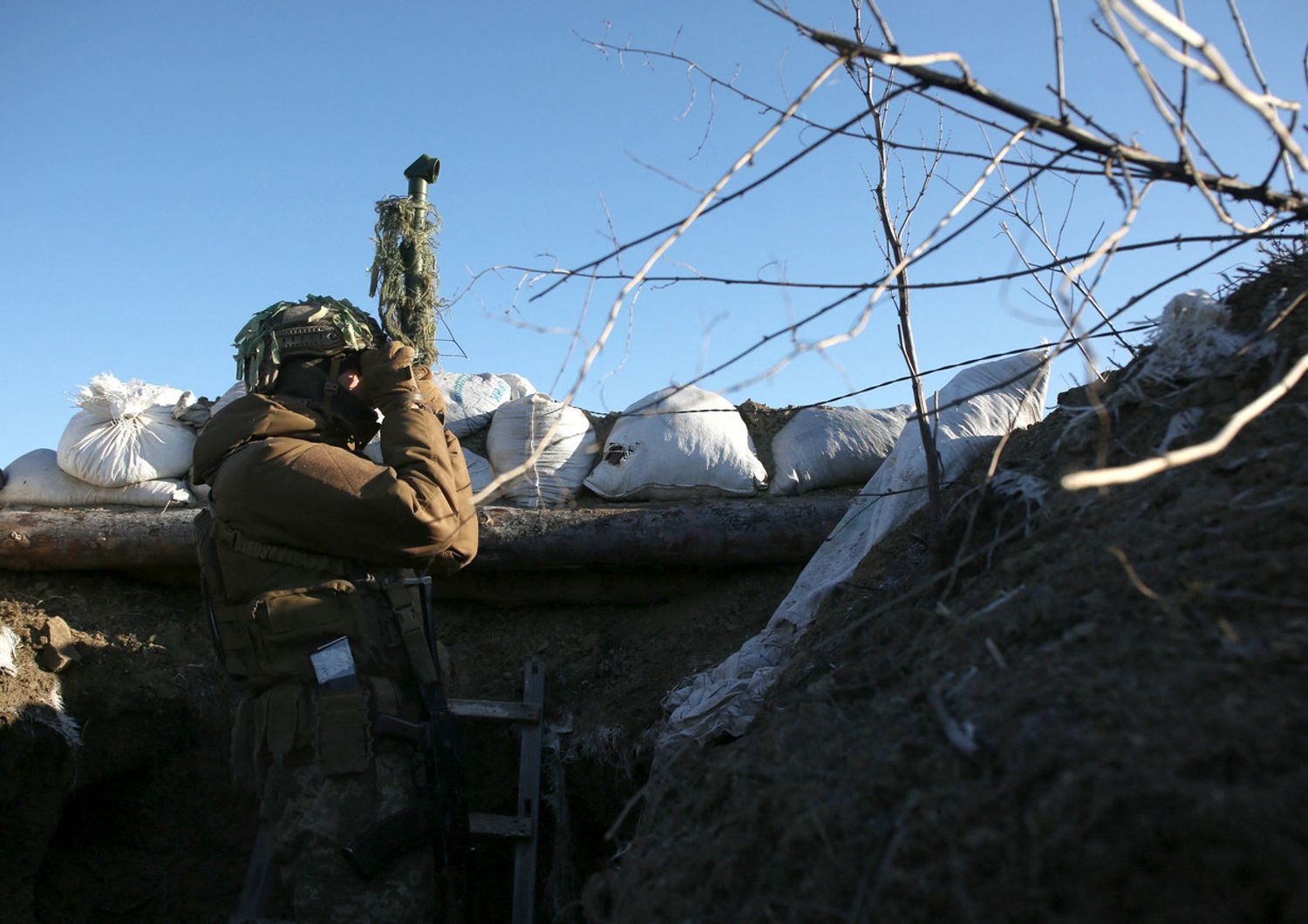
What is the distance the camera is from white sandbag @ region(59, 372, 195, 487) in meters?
4.19

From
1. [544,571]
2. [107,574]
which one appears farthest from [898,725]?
[107,574]

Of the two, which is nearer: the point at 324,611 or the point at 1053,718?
the point at 1053,718

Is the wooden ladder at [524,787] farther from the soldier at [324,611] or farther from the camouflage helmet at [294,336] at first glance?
the camouflage helmet at [294,336]

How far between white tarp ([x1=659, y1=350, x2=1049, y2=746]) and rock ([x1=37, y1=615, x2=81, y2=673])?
88.3 inches

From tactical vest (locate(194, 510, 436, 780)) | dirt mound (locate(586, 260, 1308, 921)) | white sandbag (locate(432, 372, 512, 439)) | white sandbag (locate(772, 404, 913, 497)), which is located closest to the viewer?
dirt mound (locate(586, 260, 1308, 921))

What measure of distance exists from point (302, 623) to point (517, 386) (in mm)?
2306

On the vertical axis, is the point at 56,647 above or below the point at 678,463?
below

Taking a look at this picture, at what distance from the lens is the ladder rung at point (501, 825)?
337 cm

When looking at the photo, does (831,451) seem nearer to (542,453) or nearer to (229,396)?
(542,453)

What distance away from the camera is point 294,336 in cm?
309

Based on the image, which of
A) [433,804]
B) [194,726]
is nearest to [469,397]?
[194,726]

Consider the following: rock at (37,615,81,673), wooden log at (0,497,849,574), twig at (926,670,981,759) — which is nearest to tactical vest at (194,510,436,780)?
wooden log at (0,497,849,574)

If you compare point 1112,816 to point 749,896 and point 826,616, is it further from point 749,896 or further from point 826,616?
point 826,616

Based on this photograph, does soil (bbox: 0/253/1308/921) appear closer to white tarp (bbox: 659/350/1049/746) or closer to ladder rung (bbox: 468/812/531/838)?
white tarp (bbox: 659/350/1049/746)
